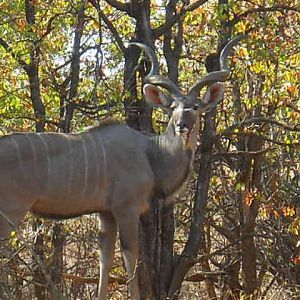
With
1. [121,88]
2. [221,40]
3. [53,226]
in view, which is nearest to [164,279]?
[53,226]

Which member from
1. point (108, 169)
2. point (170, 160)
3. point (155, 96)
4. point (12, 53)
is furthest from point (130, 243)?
point (12, 53)

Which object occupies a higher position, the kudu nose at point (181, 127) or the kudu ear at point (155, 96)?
the kudu ear at point (155, 96)

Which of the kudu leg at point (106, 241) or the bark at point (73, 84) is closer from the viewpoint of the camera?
the kudu leg at point (106, 241)

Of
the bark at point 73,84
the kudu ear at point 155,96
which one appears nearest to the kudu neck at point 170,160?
the kudu ear at point 155,96

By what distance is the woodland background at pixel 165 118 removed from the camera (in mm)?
6102

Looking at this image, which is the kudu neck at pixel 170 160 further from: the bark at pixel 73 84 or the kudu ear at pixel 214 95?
the bark at pixel 73 84

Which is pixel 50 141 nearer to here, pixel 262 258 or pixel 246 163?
pixel 246 163

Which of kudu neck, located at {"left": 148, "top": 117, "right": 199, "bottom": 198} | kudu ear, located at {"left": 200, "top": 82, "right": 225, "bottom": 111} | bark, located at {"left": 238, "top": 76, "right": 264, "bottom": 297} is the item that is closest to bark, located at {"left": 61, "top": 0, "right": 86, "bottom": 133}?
kudu neck, located at {"left": 148, "top": 117, "right": 199, "bottom": 198}

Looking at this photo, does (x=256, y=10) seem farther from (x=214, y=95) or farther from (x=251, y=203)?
(x=251, y=203)

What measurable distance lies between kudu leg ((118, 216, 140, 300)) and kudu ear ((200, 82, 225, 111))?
3.01 ft

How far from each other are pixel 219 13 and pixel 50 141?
145 centimetres

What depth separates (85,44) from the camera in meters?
7.00

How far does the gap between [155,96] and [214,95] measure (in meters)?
0.39

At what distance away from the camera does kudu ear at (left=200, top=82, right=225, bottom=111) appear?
5.35 metres
